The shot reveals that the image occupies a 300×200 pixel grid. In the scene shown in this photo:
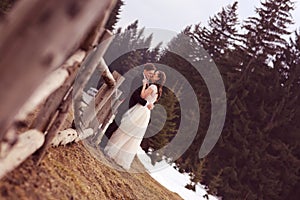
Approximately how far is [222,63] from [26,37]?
29.2m

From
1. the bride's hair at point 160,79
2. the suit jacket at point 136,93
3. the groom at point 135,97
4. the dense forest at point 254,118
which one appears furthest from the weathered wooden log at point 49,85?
the dense forest at point 254,118

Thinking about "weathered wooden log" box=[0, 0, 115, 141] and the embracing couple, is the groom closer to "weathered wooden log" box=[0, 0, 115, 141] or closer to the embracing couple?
the embracing couple

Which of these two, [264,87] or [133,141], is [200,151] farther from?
[133,141]

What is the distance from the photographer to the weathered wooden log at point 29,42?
132 cm

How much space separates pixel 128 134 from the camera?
841 cm

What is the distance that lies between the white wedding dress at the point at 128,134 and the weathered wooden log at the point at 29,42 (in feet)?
22.0

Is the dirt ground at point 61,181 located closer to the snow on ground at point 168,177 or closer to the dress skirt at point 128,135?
the dress skirt at point 128,135

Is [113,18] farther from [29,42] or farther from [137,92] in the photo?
[29,42]

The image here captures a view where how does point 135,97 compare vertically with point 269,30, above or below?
below

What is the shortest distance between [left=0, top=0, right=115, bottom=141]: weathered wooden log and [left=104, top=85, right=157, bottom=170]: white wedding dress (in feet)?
22.0

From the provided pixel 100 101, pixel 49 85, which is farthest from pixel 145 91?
pixel 49 85

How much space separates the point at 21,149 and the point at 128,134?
582 centimetres

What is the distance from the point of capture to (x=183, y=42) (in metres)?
43.0

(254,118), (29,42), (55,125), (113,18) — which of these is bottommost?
(55,125)
